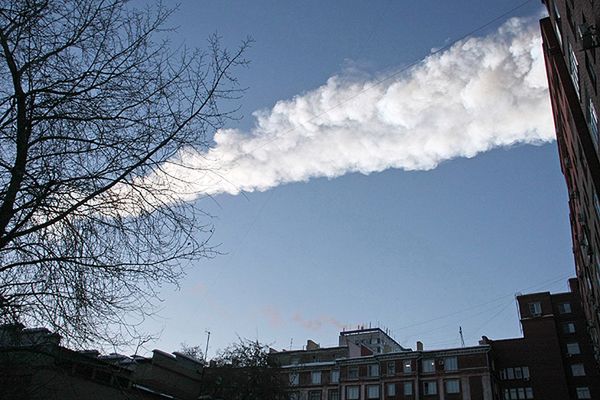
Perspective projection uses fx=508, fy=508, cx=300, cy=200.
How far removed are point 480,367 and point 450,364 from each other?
3.29 metres

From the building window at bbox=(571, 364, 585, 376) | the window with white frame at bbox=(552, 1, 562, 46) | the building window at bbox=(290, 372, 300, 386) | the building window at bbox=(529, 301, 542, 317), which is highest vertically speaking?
the building window at bbox=(529, 301, 542, 317)

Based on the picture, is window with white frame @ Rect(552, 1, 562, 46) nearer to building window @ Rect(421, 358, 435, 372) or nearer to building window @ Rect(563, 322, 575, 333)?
building window @ Rect(421, 358, 435, 372)

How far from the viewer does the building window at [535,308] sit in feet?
226

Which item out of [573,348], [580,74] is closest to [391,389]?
[573,348]

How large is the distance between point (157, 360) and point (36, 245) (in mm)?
44180

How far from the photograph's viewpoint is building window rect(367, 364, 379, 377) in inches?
2334

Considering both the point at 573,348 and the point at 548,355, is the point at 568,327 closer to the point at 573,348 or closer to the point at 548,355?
the point at 573,348

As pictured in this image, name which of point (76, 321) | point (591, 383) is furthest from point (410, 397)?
point (76, 321)

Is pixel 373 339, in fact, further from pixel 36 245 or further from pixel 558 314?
pixel 36 245

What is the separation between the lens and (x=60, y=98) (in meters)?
7.61

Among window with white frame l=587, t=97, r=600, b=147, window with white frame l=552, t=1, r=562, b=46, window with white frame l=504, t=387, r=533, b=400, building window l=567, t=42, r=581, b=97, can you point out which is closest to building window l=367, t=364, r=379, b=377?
window with white frame l=504, t=387, r=533, b=400

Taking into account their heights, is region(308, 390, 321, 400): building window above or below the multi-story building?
below

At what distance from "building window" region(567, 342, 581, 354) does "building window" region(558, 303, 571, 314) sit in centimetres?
446

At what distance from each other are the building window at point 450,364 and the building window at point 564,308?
922 inches
